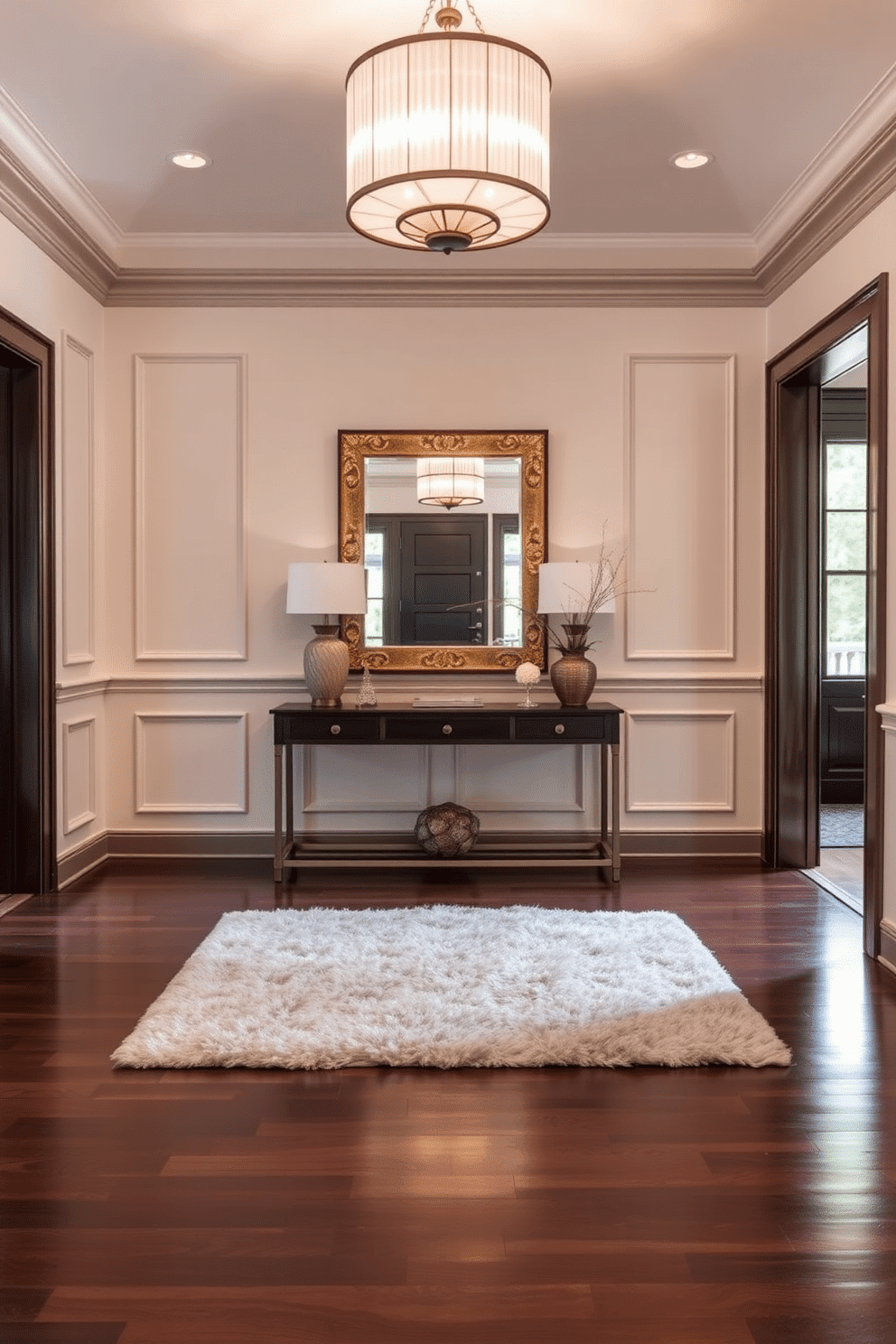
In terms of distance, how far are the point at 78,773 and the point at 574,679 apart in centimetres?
220

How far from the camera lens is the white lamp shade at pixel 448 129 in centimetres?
261

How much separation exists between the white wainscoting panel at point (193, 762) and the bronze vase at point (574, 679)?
148 centimetres

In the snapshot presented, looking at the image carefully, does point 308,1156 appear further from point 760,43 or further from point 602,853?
point 760,43

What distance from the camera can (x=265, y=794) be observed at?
204 inches

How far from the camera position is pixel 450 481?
5.08 m

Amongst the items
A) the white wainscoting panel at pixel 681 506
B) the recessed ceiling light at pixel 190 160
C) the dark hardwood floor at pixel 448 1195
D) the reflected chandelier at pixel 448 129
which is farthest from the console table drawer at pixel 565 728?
the recessed ceiling light at pixel 190 160

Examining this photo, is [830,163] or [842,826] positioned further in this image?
[842,826]

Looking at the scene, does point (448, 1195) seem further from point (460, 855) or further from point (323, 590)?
point (323, 590)

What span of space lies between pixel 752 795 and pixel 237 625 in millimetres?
2530

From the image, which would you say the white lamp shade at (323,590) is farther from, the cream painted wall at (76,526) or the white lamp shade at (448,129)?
the white lamp shade at (448,129)

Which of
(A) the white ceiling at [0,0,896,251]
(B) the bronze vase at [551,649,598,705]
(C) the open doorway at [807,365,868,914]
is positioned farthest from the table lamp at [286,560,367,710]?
(C) the open doorway at [807,365,868,914]

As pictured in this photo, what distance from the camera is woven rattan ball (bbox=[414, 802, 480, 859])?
4.83 metres

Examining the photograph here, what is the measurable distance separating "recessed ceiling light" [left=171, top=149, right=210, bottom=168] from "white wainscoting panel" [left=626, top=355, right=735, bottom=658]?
80.7 inches

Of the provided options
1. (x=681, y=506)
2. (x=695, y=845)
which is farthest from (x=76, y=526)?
(x=695, y=845)
